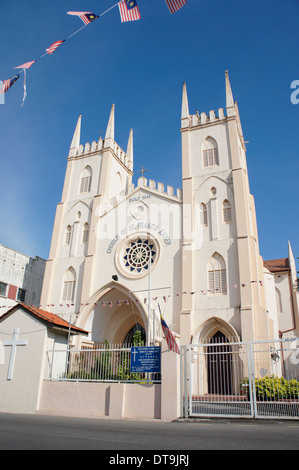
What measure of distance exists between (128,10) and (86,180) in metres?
18.9

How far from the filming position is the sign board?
11.1 meters

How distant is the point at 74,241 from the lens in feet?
85.8

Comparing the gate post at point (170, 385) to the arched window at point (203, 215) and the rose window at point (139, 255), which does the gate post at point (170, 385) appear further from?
the arched window at point (203, 215)

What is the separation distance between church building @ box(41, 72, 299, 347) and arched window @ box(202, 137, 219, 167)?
0.07 m

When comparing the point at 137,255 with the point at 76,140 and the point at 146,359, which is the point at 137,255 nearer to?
the point at 146,359

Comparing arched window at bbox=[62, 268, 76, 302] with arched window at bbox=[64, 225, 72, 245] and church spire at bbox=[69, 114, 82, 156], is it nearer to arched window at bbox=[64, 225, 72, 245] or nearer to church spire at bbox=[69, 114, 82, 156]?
arched window at bbox=[64, 225, 72, 245]

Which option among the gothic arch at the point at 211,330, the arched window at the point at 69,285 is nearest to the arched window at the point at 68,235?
the arched window at the point at 69,285

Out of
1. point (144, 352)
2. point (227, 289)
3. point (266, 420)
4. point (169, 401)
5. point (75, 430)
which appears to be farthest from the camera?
point (227, 289)

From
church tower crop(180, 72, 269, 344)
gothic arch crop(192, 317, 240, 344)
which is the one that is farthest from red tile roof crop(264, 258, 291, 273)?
gothic arch crop(192, 317, 240, 344)

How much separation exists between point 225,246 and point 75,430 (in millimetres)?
15199

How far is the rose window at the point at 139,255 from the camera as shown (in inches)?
907

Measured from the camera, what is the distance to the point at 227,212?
22.3m
